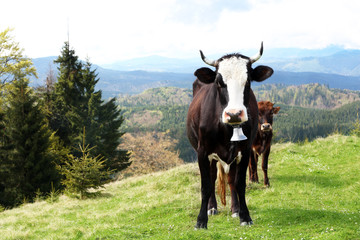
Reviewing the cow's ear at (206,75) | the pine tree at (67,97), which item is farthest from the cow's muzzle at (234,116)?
the pine tree at (67,97)

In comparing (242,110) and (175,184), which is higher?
(242,110)

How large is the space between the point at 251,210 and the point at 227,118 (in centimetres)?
390

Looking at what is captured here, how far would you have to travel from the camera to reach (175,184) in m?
14.1

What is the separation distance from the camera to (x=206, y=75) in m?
6.63

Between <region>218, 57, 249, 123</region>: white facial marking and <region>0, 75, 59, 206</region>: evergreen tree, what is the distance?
22.3 meters

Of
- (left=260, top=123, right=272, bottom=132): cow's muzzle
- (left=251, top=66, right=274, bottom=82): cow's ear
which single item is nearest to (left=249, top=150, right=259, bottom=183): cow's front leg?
(left=260, top=123, right=272, bottom=132): cow's muzzle

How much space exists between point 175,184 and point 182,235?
8.17 meters

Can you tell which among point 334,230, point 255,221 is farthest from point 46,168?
point 334,230

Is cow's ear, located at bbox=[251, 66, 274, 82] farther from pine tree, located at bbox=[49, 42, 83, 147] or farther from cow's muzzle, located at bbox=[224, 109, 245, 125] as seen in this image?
pine tree, located at bbox=[49, 42, 83, 147]

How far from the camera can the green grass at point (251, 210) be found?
639 cm

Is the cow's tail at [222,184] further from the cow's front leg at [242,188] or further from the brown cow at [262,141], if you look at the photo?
the brown cow at [262,141]

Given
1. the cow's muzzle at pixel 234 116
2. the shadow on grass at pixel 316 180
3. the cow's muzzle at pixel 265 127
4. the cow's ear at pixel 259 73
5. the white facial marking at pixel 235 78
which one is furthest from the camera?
the cow's muzzle at pixel 265 127

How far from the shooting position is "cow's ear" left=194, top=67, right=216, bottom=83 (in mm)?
6479

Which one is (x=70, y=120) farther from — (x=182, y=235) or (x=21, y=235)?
(x=182, y=235)
